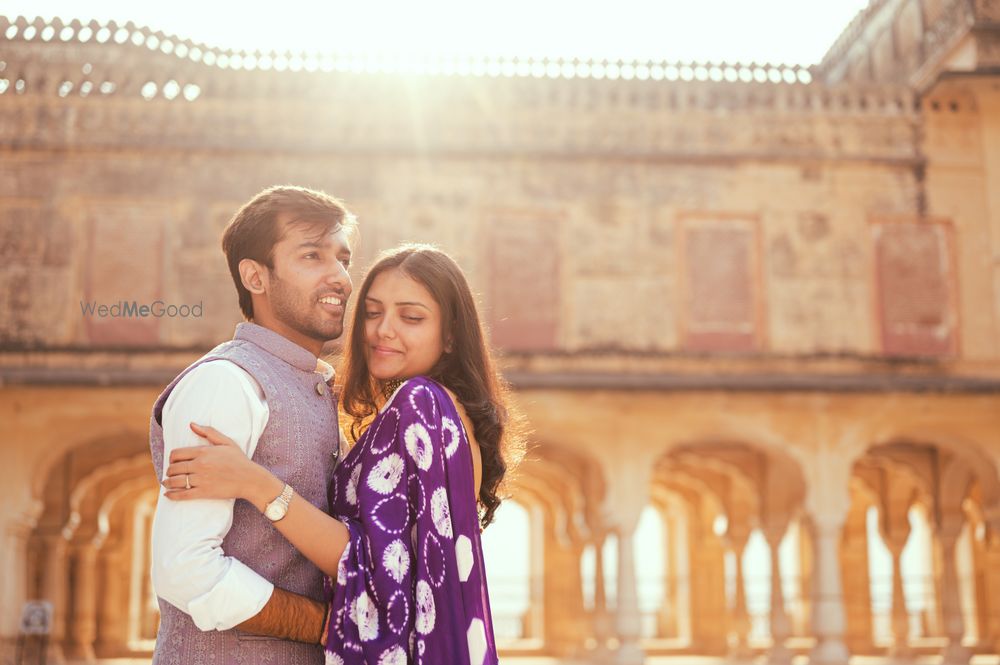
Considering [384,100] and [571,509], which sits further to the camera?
[571,509]

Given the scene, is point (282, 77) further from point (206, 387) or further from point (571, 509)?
point (206, 387)

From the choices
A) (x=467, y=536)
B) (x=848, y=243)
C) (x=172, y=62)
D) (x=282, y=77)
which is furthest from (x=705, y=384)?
(x=467, y=536)

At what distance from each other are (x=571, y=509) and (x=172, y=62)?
8.46 m

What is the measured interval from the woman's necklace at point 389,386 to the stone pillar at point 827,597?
11.8 meters

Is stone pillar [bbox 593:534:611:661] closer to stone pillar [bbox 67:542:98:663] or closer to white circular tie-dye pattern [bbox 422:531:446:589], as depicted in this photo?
stone pillar [bbox 67:542:98:663]

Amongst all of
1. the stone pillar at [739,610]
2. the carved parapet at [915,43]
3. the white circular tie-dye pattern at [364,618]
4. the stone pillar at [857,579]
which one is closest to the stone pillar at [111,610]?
the stone pillar at [739,610]

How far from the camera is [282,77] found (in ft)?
50.2

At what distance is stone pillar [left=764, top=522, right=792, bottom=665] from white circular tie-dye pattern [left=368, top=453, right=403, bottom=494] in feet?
45.4

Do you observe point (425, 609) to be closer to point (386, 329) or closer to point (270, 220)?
point (386, 329)

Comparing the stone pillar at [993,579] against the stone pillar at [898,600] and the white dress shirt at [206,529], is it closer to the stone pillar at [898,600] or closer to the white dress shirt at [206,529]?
the stone pillar at [898,600]

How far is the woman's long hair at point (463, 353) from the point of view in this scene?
2.86 metres

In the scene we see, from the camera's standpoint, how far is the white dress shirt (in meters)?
2.31

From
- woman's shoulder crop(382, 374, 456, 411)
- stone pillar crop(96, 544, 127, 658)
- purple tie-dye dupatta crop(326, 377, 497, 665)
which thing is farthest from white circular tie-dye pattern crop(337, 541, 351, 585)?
stone pillar crop(96, 544, 127, 658)

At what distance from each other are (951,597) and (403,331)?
50.8 feet
